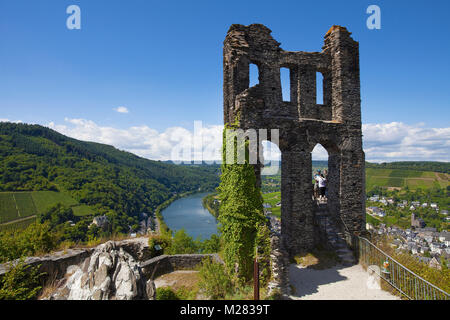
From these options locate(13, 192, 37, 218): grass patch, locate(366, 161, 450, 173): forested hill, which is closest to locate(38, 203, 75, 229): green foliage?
locate(13, 192, 37, 218): grass patch

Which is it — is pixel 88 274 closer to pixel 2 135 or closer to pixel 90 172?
pixel 90 172

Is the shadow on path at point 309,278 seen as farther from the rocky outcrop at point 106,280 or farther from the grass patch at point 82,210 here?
the grass patch at point 82,210

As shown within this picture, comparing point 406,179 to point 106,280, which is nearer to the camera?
point 106,280

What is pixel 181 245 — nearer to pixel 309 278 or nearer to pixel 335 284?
pixel 309 278

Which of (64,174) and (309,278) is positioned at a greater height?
(64,174)

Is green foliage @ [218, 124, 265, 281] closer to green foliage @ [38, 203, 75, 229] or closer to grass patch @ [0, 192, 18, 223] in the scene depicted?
green foliage @ [38, 203, 75, 229]

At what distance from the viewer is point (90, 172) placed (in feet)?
245

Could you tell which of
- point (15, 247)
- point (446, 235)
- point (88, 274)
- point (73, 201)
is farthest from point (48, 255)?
point (446, 235)

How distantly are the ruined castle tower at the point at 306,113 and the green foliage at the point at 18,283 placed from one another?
9087 mm

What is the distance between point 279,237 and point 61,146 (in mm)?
105456

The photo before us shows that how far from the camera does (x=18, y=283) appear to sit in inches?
281

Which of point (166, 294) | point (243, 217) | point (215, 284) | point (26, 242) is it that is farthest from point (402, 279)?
point (26, 242)

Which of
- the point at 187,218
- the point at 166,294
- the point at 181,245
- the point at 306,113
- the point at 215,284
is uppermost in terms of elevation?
the point at 306,113

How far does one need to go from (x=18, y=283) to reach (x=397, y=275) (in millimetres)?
12087
